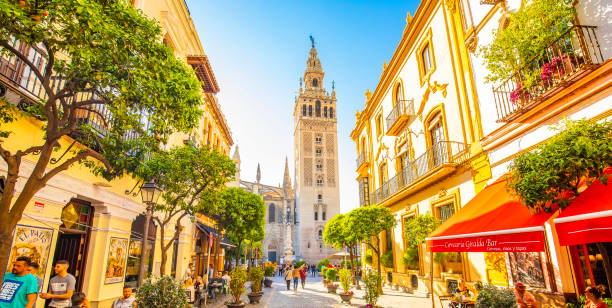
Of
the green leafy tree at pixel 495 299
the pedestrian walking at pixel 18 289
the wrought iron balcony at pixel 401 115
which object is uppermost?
the wrought iron balcony at pixel 401 115

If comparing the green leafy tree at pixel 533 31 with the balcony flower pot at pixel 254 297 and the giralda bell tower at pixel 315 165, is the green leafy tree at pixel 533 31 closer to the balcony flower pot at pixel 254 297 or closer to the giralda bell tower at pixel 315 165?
the balcony flower pot at pixel 254 297

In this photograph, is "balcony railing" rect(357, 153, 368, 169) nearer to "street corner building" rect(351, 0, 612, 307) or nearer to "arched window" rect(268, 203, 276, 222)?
"street corner building" rect(351, 0, 612, 307)

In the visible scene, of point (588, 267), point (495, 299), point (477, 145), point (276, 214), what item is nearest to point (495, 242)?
point (495, 299)

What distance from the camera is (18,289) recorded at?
14.5 feet

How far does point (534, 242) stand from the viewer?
4.80 metres

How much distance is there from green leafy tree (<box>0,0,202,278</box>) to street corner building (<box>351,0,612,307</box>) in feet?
19.3

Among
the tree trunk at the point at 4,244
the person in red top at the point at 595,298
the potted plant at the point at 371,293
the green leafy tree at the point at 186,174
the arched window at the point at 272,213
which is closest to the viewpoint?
the tree trunk at the point at 4,244

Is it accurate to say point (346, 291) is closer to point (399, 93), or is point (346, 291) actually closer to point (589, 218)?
point (399, 93)

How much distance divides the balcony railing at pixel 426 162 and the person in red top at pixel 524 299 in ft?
15.7

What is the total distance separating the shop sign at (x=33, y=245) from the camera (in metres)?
6.28

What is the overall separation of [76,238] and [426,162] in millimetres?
11393

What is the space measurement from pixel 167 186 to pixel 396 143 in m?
11.1

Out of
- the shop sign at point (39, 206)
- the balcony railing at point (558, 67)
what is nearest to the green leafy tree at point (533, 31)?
the balcony railing at point (558, 67)

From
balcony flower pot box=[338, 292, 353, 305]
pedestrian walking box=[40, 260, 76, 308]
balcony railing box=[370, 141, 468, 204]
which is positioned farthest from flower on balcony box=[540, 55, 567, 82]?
balcony flower pot box=[338, 292, 353, 305]
